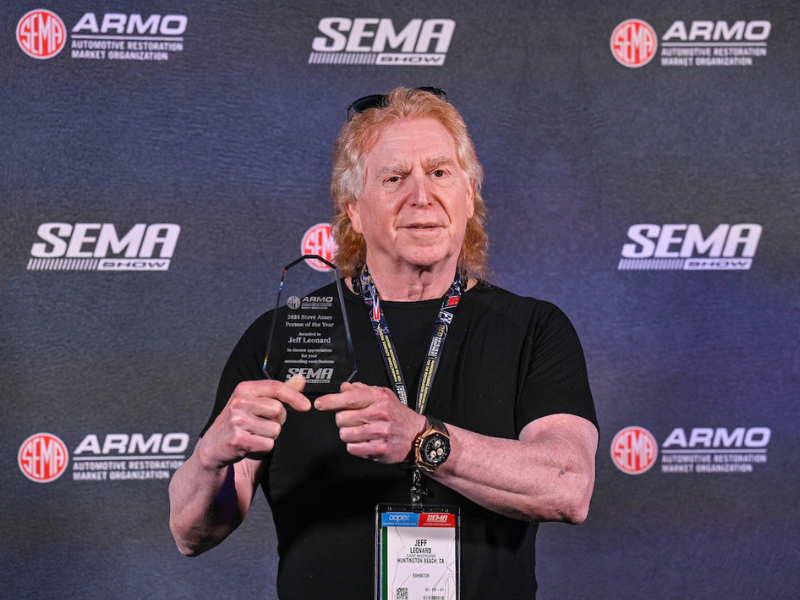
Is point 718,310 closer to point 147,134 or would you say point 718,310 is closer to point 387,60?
point 387,60

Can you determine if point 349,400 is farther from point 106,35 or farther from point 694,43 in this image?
point 694,43

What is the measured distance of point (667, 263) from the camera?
2.55 metres

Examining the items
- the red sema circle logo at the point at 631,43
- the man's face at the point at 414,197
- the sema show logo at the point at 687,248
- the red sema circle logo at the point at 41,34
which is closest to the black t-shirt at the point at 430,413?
the man's face at the point at 414,197

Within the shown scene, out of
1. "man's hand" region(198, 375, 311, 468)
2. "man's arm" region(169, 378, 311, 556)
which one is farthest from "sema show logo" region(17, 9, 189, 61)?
"man's hand" region(198, 375, 311, 468)

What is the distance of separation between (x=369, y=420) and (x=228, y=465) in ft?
1.08

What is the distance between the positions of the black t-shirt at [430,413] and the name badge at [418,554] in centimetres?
4

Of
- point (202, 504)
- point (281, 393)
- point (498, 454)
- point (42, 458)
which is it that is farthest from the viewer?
point (42, 458)

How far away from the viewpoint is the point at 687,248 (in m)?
2.56

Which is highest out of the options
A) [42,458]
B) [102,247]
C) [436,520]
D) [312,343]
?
[102,247]

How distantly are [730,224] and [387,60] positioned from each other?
124 cm

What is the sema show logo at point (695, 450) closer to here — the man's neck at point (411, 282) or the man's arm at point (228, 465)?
the man's neck at point (411, 282)

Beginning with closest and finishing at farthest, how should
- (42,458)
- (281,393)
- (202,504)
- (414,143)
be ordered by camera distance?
(281,393), (202,504), (414,143), (42,458)

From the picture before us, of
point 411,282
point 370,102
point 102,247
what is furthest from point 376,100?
point 102,247

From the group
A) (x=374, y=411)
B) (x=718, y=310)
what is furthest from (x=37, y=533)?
(x=718, y=310)
